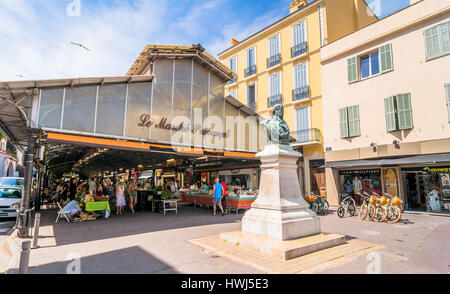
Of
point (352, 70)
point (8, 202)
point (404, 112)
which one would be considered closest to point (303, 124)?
point (352, 70)

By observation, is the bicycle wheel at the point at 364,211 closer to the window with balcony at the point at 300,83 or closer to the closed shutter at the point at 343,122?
the closed shutter at the point at 343,122

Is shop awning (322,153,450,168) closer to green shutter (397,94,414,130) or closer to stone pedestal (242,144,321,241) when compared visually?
green shutter (397,94,414,130)

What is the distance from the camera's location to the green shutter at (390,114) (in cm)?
1332

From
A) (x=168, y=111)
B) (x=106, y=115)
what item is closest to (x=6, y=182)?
(x=106, y=115)

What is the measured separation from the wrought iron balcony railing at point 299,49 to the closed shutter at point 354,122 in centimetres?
608

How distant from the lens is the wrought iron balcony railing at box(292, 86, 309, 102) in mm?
18420

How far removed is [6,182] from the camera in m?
Answer: 13.6

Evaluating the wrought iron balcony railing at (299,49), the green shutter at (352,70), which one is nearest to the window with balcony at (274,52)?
the wrought iron balcony railing at (299,49)

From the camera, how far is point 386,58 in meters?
14.1

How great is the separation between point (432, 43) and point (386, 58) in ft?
6.65

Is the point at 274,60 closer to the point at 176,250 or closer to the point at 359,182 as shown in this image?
the point at 359,182

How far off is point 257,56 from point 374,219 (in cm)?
1629

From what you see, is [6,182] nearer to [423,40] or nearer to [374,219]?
[374,219]

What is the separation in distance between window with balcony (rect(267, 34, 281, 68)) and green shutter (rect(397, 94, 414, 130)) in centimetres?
951
